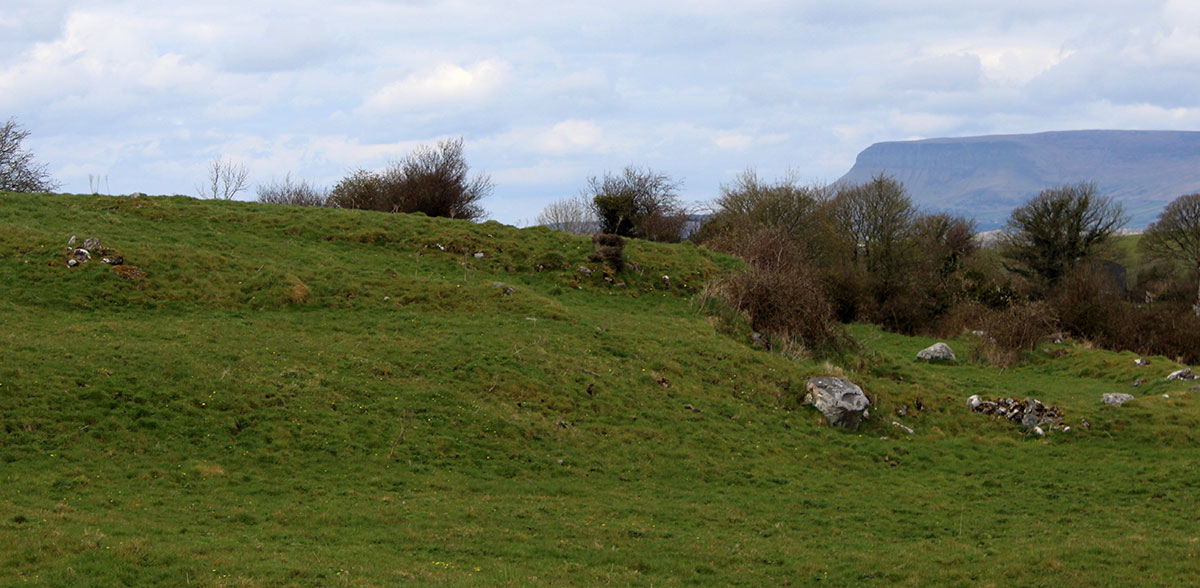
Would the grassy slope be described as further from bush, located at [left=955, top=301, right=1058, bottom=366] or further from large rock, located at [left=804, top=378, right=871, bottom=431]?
bush, located at [left=955, top=301, right=1058, bottom=366]

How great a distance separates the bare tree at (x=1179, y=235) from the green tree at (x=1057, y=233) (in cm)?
1018

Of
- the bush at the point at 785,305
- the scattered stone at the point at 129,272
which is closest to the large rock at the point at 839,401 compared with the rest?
the bush at the point at 785,305

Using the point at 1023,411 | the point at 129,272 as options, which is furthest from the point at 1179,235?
the point at 129,272

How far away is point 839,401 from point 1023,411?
526 centimetres

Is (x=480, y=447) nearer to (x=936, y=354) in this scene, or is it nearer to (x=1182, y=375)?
(x=936, y=354)

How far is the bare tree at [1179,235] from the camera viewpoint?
227 feet

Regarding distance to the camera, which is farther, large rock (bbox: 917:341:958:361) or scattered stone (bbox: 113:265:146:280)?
large rock (bbox: 917:341:958:361)

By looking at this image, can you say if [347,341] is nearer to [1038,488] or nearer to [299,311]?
[299,311]

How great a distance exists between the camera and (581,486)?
15516 millimetres

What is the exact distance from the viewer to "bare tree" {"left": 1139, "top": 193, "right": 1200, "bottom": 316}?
227 ft

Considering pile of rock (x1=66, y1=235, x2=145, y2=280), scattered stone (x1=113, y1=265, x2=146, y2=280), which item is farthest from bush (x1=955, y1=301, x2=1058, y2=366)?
pile of rock (x1=66, y1=235, x2=145, y2=280)

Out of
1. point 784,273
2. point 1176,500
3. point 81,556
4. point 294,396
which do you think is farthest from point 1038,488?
point 81,556

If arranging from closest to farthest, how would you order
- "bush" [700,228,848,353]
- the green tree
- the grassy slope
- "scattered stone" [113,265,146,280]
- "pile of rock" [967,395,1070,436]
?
1. the grassy slope
2. "pile of rock" [967,395,1070,436]
3. "scattered stone" [113,265,146,280]
4. "bush" [700,228,848,353]
5. the green tree

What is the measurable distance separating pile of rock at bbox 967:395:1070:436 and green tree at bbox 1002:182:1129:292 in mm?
44290
